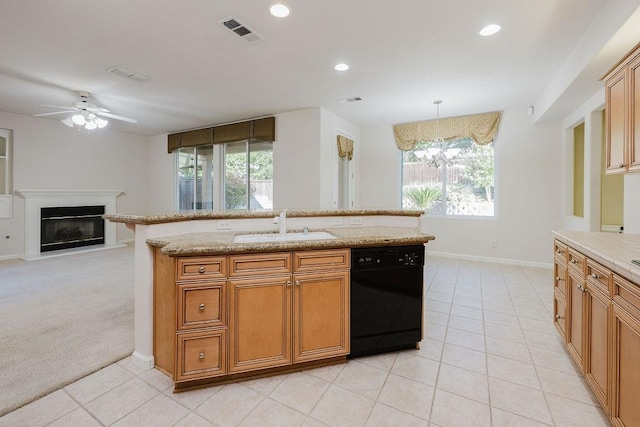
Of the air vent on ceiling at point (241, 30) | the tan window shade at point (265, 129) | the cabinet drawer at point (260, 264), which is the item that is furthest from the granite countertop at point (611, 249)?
the tan window shade at point (265, 129)

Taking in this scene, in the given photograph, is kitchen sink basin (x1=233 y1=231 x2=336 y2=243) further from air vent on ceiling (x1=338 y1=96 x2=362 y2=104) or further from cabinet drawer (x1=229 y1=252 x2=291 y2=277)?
air vent on ceiling (x1=338 y1=96 x2=362 y2=104)

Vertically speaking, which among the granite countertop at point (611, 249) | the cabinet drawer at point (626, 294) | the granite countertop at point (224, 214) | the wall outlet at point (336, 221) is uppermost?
the granite countertop at point (224, 214)

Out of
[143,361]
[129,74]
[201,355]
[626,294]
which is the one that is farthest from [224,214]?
[129,74]

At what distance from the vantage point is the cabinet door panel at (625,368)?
124 centimetres

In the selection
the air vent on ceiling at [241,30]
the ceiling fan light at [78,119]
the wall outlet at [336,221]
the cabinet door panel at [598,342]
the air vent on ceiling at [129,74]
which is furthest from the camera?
the ceiling fan light at [78,119]

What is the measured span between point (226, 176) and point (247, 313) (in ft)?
16.3

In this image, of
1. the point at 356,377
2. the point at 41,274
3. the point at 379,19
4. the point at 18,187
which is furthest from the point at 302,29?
the point at 18,187

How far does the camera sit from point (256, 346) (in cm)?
187

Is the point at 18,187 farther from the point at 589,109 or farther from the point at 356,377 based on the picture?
the point at 589,109

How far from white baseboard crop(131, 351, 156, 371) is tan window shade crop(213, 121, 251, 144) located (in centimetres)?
437

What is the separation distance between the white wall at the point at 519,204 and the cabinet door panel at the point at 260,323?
4.54m

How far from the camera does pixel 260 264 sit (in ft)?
6.10

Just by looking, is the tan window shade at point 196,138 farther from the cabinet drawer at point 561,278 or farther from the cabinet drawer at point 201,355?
the cabinet drawer at point 561,278

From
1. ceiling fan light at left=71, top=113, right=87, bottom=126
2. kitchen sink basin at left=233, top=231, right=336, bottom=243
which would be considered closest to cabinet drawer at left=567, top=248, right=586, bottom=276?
kitchen sink basin at left=233, top=231, right=336, bottom=243
